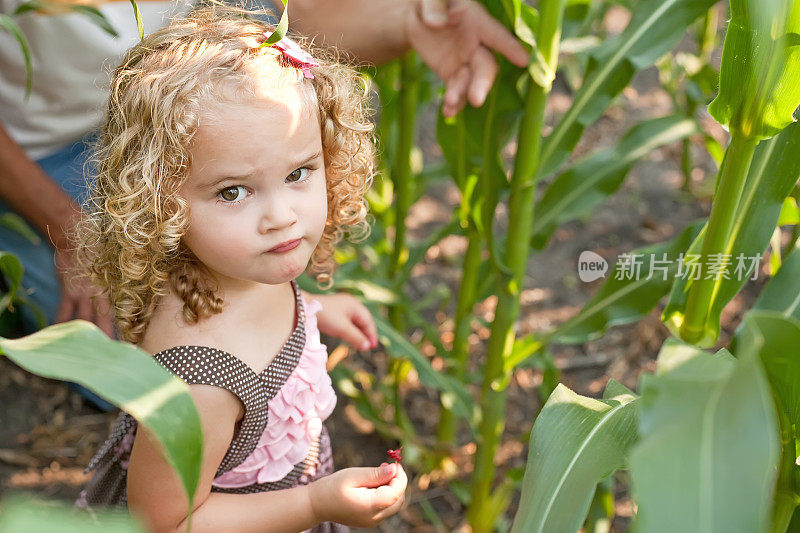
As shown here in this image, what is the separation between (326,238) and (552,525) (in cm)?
53

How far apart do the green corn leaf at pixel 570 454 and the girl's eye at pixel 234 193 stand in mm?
394

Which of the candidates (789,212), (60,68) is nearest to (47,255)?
(60,68)

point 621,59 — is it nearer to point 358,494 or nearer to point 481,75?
→ point 481,75

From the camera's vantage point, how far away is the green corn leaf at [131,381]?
588 mm

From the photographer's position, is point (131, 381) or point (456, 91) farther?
→ point (456, 91)

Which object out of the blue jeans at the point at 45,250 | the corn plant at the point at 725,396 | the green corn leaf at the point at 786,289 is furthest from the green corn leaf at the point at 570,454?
the blue jeans at the point at 45,250

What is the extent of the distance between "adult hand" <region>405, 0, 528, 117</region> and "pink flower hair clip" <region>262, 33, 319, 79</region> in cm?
35

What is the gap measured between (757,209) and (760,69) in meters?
0.25

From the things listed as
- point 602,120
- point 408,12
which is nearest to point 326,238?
point 408,12

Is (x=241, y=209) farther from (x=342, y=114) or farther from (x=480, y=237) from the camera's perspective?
(x=480, y=237)

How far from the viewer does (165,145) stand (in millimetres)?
842

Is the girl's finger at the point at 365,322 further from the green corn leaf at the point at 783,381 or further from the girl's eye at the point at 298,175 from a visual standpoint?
the green corn leaf at the point at 783,381

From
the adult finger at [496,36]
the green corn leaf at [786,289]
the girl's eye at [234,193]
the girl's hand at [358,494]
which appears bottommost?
the girl's hand at [358,494]

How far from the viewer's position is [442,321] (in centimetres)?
210
